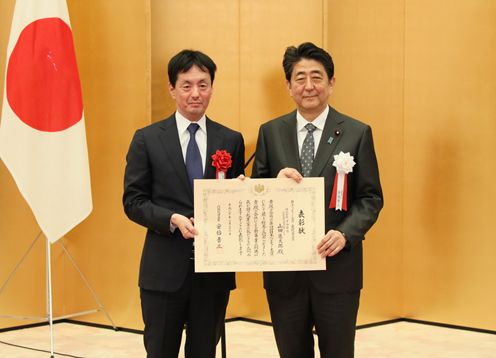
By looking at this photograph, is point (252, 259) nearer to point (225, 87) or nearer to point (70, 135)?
point (70, 135)

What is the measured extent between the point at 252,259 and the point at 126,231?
243 cm

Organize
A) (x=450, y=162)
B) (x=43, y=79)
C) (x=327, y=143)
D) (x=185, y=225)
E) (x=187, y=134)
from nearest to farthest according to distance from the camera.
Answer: (x=185, y=225)
(x=327, y=143)
(x=187, y=134)
(x=43, y=79)
(x=450, y=162)

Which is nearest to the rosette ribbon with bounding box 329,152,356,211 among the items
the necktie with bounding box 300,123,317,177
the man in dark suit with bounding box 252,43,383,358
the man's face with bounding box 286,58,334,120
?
the man in dark suit with bounding box 252,43,383,358

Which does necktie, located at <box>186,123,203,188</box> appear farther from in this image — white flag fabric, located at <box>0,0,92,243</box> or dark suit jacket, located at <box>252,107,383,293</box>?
white flag fabric, located at <box>0,0,92,243</box>

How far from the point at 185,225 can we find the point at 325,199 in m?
0.52

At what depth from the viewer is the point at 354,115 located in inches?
202

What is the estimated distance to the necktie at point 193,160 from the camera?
2.81 meters

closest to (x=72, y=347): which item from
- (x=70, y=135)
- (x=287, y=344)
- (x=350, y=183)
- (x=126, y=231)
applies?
(x=126, y=231)

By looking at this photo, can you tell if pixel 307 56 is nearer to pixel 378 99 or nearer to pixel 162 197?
pixel 162 197

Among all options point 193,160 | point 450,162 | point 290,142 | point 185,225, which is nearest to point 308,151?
point 290,142

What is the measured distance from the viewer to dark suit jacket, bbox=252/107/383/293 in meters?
2.71

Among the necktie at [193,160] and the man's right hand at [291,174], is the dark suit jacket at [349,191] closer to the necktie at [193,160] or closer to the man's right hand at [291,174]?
the man's right hand at [291,174]

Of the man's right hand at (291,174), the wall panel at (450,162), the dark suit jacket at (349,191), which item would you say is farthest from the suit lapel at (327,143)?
the wall panel at (450,162)

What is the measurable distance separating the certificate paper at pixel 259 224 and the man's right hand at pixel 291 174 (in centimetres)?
2
